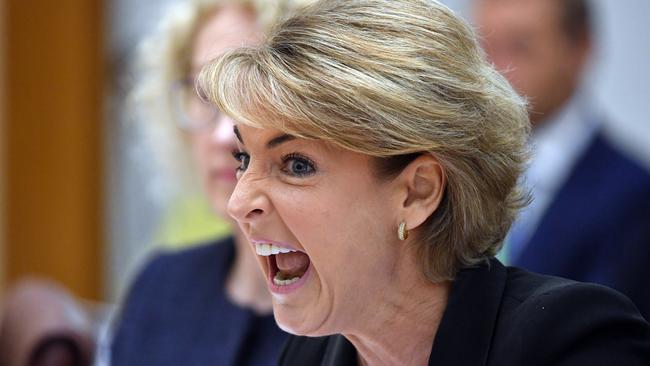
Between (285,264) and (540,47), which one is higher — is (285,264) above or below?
below

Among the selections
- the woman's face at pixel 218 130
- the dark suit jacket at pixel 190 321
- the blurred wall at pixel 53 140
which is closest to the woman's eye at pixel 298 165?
the dark suit jacket at pixel 190 321

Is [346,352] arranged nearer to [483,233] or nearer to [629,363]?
[483,233]

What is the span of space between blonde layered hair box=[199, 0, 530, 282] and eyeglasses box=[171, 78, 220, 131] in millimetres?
1253

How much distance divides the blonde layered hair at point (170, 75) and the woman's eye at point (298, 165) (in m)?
1.25

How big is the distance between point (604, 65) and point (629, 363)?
137 inches

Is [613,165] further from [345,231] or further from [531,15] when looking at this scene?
[345,231]

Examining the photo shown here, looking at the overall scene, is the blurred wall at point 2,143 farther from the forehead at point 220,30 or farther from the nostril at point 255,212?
the nostril at point 255,212

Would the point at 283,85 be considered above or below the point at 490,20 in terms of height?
below

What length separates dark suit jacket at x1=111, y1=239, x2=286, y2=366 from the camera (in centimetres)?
278

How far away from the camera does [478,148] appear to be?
178 cm

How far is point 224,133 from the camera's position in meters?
2.93

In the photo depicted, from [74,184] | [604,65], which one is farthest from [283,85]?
[74,184]

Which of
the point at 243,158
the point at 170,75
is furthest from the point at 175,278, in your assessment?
the point at 243,158

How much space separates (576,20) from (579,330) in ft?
8.87
